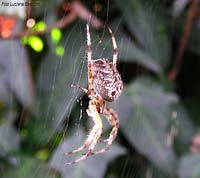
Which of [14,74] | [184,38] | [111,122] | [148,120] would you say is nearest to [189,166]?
[148,120]

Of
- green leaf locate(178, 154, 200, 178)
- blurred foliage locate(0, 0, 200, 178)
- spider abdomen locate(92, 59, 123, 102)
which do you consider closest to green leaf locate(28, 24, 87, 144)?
blurred foliage locate(0, 0, 200, 178)

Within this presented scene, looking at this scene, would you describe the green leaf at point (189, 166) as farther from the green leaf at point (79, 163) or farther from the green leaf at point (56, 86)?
the green leaf at point (56, 86)

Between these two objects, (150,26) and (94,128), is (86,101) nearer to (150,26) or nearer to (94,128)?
(94,128)

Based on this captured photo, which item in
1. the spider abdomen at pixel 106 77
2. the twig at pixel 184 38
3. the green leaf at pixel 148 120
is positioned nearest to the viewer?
the spider abdomen at pixel 106 77

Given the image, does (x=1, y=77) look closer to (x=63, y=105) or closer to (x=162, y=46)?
(x=63, y=105)

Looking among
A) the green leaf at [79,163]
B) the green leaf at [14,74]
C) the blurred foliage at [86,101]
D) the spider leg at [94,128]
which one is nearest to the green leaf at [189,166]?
the blurred foliage at [86,101]

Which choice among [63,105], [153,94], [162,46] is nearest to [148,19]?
[162,46]
